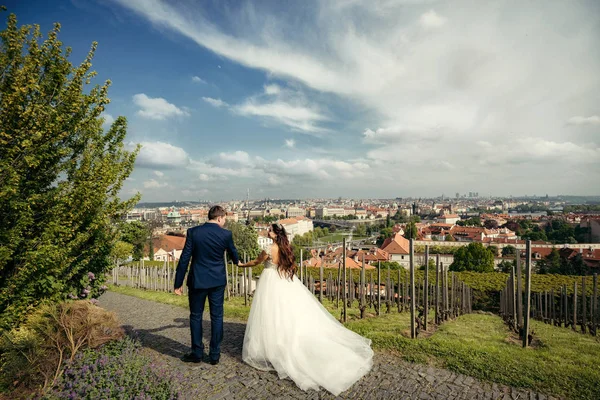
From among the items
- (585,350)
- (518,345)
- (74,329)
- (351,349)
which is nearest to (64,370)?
(74,329)

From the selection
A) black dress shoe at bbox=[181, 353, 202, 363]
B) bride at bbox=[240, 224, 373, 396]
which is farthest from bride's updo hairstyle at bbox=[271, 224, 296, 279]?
black dress shoe at bbox=[181, 353, 202, 363]

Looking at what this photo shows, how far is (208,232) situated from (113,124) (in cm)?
384

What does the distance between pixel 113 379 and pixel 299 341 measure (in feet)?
8.37

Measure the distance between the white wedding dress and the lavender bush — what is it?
51.7 inches

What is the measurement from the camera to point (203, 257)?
511 cm

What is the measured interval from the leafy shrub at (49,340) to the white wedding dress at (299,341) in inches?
93.2

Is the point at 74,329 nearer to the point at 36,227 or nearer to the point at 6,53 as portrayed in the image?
the point at 36,227

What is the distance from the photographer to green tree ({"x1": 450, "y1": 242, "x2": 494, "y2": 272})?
155ft

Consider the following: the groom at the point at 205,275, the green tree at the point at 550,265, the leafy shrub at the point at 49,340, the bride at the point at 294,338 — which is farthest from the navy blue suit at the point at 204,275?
the green tree at the point at 550,265

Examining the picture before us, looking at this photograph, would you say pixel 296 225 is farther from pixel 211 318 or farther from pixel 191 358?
pixel 211 318

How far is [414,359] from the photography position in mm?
5172

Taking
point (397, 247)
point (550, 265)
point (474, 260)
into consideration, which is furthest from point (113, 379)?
point (397, 247)

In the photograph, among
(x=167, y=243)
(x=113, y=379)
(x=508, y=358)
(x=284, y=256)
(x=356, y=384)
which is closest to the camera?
(x=113, y=379)

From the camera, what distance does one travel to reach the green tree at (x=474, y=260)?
47.4 metres
